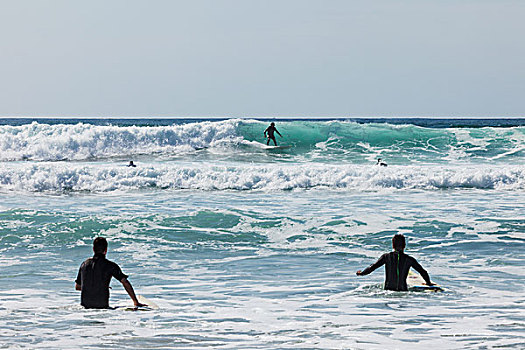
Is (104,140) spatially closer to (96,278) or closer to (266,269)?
(266,269)

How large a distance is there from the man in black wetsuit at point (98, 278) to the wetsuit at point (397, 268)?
3010mm

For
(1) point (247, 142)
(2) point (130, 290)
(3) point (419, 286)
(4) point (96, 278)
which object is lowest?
(3) point (419, 286)

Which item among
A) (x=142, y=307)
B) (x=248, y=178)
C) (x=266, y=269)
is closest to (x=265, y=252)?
(x=266, y=269)

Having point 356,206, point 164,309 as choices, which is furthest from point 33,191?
point 164,309

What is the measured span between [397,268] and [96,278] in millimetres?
3677

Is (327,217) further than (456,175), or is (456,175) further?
(456,175)

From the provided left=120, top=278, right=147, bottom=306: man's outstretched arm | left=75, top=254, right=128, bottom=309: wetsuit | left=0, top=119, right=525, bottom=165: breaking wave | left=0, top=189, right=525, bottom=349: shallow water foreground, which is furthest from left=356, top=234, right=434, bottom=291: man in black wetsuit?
left=0, top=119, right=525, bottom=165: breaking wave

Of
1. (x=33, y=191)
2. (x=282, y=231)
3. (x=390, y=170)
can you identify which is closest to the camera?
(x=282, y=231)

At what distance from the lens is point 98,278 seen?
7918 millimetres

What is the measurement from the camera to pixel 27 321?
756 cm

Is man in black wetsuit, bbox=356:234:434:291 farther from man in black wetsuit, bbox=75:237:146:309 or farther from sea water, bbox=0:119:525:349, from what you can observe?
man in black wetsuit, bbox=75:237:146:309

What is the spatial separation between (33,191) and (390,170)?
11637 millimetres

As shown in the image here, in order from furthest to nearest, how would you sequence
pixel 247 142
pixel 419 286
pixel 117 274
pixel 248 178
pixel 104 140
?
pixel 104 140 → pixel 247 142 → pixel 248 178 → pixel 419 286 → pixel 117 274

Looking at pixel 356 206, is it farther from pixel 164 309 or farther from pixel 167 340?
pixel 167 340
